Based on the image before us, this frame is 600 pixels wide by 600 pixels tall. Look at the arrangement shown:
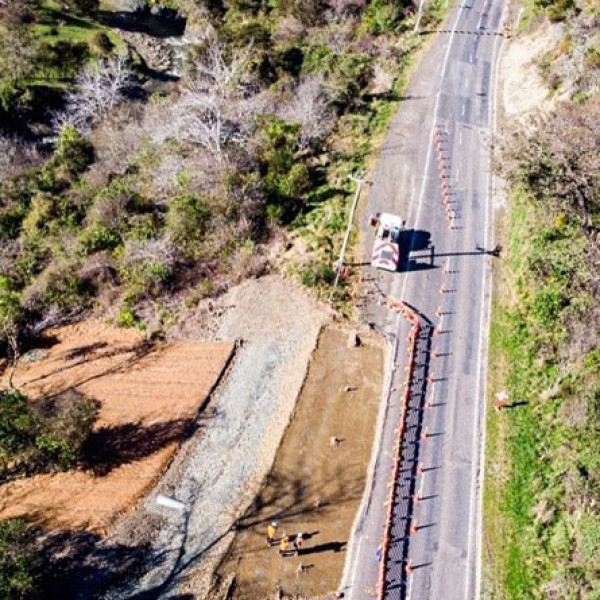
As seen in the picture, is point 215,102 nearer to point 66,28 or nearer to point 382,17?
point 382,17

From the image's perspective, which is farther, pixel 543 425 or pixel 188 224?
pixel 188 224

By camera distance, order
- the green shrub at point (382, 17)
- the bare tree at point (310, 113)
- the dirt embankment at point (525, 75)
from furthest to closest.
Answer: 1. the green shrub at point (382, 17)
2. the dirt embankment at point (525, 75)
3. the bare tree at point (310, 113)

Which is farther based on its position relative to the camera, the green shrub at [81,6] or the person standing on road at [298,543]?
the green shrub at [81,6]

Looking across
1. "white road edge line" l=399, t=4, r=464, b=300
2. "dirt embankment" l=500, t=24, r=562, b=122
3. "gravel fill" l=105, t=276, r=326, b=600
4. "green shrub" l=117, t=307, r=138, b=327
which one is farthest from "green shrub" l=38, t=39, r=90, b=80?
"dirt embankment" l=500, t=24, r=562, b=122

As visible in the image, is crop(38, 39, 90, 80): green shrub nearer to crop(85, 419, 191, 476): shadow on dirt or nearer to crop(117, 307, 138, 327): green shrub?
crop(117, 307, 138, 327): green shrub

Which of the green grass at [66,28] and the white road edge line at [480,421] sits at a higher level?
the green grass at [66,28]

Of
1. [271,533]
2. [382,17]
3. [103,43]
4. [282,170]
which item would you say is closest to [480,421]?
[271,533]

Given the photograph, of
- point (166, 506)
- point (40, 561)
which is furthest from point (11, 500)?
point (166, 506)

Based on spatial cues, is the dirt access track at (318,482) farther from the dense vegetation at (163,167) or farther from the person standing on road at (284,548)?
the dense vegetation at (163,167)

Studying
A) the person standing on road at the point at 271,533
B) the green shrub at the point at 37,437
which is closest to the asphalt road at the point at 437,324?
the person standing on road at the point at 271,533
